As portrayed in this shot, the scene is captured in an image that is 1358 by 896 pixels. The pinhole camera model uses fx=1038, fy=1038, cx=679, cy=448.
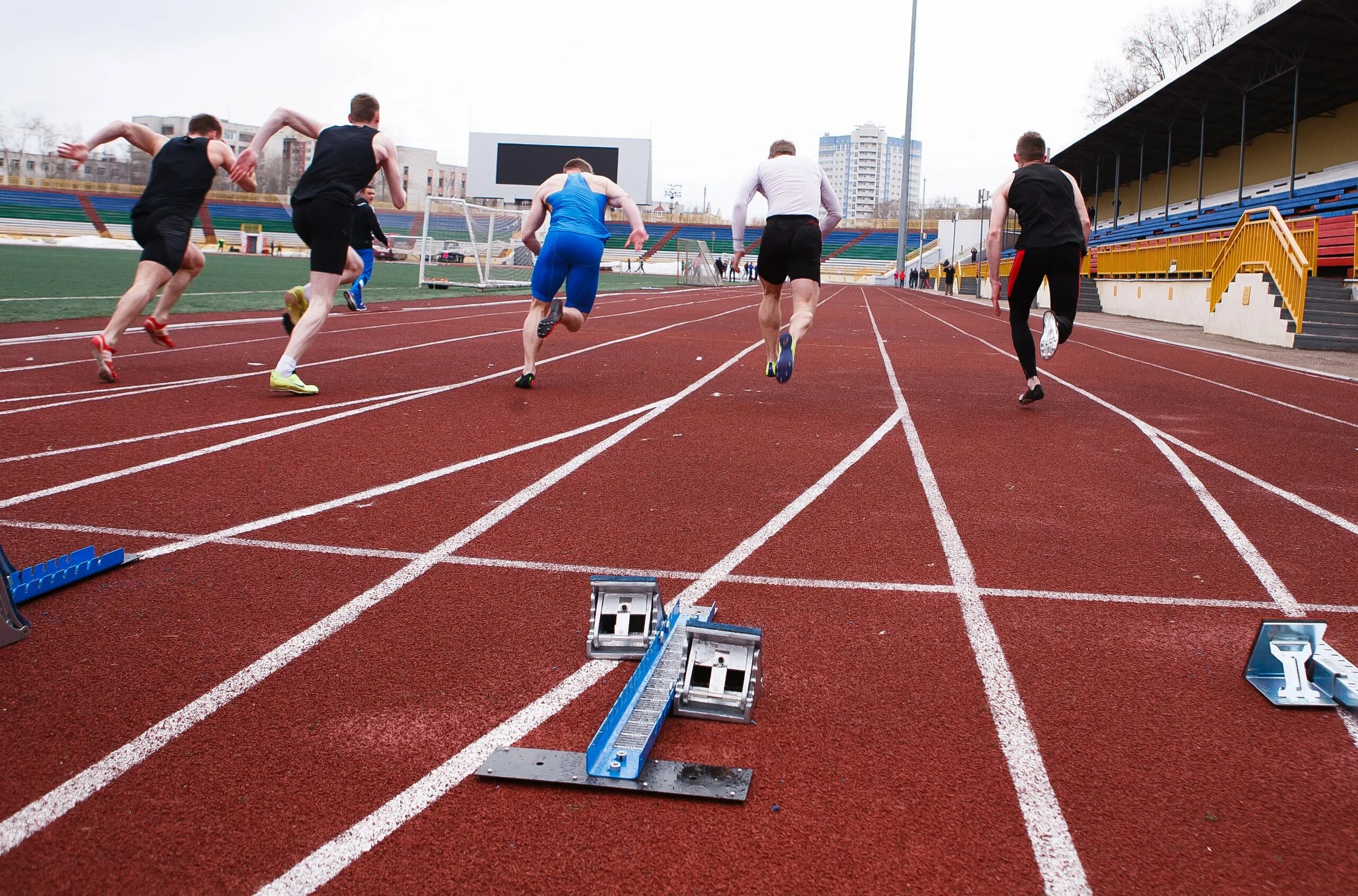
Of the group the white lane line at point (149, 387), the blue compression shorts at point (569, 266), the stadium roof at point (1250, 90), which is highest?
the stadium roof at point (1250, 90)

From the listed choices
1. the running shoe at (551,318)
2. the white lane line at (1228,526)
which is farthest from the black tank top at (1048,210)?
the running shoe at (551,318)

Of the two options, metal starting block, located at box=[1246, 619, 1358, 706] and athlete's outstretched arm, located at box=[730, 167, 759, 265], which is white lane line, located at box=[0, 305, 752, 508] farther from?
metal starting block, located at box=[1246, 619, 1358, 706]

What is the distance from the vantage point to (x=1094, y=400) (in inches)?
351

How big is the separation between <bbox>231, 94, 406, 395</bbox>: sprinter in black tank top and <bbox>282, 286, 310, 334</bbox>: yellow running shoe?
47 centimetres

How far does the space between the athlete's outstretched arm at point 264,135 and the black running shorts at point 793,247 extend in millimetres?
3414

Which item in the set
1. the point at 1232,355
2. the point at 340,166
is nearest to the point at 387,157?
the point at 340,166

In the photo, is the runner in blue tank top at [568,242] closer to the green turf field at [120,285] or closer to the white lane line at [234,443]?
the white lane line at [234,443]

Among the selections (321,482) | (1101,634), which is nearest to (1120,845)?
(1101,634)

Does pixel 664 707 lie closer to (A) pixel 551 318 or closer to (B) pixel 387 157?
(A) pixel 551 318

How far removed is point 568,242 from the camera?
791 cm

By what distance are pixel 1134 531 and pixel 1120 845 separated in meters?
2.74

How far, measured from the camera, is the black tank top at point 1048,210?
309 inches

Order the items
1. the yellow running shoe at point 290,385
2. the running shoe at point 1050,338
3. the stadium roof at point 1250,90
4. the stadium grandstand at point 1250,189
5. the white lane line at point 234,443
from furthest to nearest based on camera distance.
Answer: the stadium roof at point 1250,90
the stadium grandstand at point 1250,189
the running shoe at point 1050,338
the yellow running shoe at point 290,385
the white lane line at point 234,443

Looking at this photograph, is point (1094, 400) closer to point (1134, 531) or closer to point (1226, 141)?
point (1134, 531)
